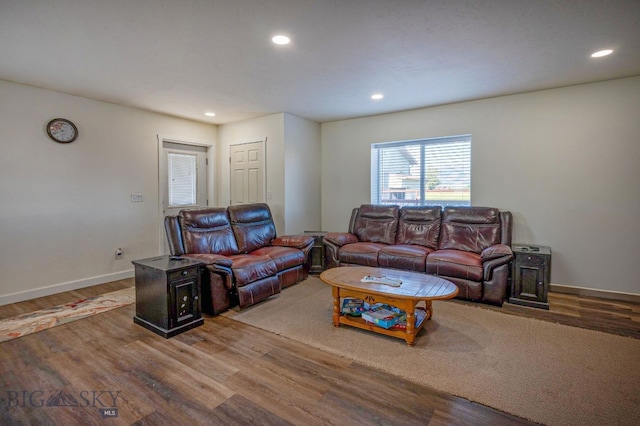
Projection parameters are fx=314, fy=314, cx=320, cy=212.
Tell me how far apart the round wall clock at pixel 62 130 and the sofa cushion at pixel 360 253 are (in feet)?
12.7

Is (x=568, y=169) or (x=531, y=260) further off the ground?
(x=568, y=169)

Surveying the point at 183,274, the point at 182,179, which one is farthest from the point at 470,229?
the point at 182,179

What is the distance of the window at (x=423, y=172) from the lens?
4680mm

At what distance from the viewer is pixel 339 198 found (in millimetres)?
5770

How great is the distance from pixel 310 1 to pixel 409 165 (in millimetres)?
3458

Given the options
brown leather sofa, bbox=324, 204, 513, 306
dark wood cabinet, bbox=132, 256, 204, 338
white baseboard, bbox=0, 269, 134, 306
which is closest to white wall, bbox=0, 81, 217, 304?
white baseboard, bbox=0, 269, 134, 306

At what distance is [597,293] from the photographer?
148 inches

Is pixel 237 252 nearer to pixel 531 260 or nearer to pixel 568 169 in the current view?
pixel 531 260

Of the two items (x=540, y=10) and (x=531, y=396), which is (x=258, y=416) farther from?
(x=540, y=10)

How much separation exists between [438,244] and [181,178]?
4405 millimetres

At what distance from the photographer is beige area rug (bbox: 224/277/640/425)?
1.88 m

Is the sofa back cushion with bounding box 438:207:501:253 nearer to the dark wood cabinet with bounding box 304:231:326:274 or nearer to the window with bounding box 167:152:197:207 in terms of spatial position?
the dark wood cabinet with bounding box 304:231:326:274

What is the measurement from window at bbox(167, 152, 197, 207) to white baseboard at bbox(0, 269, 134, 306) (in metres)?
1.35

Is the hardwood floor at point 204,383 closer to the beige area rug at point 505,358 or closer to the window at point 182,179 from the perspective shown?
the beige area rug at point 505,358
